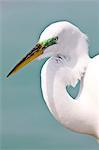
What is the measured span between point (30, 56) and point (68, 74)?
0.29 meters

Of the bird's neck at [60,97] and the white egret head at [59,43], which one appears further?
the bird's neck at [60,97]

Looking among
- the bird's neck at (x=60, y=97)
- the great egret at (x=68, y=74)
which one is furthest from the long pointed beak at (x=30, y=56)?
the bird's neck at (x=60, y=97)

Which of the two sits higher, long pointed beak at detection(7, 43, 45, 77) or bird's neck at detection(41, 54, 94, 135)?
long pointed beak at detection(7, 43, 45, 77)

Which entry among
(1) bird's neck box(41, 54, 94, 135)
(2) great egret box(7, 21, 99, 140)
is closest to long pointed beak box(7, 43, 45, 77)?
(2) great egret box(7, 21, 99, 140)

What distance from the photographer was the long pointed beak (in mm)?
3278

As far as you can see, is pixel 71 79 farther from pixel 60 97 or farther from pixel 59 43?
pixel 59 43

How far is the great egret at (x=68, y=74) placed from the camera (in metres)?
3.32

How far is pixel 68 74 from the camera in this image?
346cm

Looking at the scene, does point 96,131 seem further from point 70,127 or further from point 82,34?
point 82,34

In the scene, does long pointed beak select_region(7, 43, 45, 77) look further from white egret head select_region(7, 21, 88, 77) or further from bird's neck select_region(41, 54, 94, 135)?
bird's neck select_region(41, 54, 94, 135)

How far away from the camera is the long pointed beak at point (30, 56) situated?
10.8 feet

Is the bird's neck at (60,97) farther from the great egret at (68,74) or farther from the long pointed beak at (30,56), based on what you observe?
the long pointed beak at (30,56)

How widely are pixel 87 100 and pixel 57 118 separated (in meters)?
0.22

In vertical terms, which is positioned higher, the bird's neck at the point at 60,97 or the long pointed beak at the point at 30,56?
the long pointed beak at the point at 30,56
